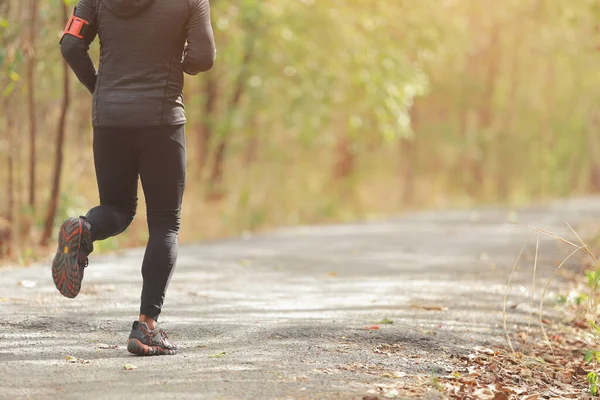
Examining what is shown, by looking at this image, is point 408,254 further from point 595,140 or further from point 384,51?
point 595,140

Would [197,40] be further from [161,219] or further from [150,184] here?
[161,219]

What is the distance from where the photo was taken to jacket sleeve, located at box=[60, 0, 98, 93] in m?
5.41

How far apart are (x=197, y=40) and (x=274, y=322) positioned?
2119mm

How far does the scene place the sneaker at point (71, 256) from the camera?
208 inches

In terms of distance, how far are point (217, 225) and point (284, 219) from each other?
10.2 feet

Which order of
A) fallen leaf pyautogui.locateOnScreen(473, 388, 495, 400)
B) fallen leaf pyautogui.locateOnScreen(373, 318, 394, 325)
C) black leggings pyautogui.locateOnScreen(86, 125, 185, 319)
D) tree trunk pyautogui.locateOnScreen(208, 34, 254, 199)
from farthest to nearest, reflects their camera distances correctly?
tree trunk pyautogui.locateOnScreen(208, 34, 254, 199), fallen leaf pyautogui.locateOnScreen(373, 318, 394, 325), black leggings pyautogui.locateOnScreen(86, 125, 185, 319), fallen leaf pyautogui.locateOnScreen(473, 388, 495, 400)

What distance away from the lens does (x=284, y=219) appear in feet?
63.5

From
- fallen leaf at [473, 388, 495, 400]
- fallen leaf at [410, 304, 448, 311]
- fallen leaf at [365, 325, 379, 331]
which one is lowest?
fallen leaf at [473, 388, 495, 400]

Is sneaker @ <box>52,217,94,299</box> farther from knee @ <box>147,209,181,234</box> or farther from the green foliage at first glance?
the green foliage

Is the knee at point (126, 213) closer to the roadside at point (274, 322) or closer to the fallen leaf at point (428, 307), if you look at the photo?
the roadside at point (274, 322)

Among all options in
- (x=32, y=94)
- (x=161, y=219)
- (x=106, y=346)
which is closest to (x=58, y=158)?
(x=32, y=94)

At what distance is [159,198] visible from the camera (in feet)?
17.8

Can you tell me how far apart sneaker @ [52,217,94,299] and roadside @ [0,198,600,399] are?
→ 0.38 metres

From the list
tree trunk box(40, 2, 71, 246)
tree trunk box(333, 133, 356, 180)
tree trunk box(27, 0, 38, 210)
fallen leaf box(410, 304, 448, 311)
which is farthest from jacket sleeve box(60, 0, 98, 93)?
tree trunk box(333, 133, 356, 180)
